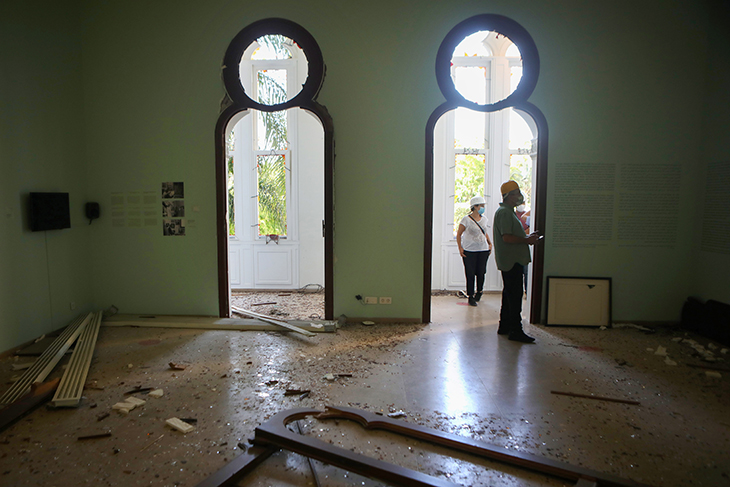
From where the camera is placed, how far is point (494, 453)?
2.40 meters

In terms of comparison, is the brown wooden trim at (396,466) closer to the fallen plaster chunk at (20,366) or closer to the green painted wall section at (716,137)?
the fallen plaster chunk at (20,366)

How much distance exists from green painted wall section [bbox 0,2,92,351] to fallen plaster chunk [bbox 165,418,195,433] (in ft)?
7.91

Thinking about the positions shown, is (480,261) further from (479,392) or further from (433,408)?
(433,408)

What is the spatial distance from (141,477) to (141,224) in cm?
363

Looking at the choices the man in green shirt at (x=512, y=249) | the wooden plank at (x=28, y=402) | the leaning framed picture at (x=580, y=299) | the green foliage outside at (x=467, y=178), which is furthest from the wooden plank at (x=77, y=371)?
the green foliage outside at (x=467, y=178)

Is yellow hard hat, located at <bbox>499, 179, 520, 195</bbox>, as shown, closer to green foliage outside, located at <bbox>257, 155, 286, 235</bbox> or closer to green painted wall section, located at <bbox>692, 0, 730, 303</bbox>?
green painted wall section, located at <bbox>692, 0, 730, 303</bbox>

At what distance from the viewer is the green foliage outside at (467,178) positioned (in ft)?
22.7

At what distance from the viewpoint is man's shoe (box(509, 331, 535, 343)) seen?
14.8 ft

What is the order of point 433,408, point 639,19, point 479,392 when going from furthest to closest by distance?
1. point 639,19
2. point 479,392
3. point 433,408

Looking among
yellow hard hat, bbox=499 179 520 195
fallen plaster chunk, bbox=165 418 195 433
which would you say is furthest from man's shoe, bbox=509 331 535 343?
fallen plaster chunk, bbox=165 418 195 433

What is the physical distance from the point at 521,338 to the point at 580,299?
107cm

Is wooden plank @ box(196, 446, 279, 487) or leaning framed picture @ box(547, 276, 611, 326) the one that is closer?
wooden plank @ box(196, 446, 279, 487)

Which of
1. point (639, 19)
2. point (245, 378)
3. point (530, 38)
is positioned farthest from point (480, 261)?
point (245, 378)

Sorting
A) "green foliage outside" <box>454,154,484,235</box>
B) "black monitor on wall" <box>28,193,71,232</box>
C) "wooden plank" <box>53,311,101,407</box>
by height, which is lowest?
"wooden plank" <box>53,311,101,407</box>
